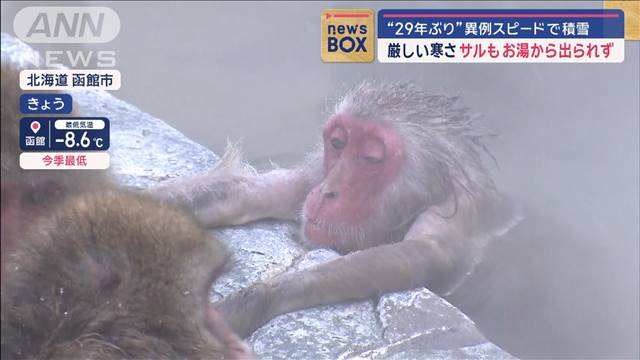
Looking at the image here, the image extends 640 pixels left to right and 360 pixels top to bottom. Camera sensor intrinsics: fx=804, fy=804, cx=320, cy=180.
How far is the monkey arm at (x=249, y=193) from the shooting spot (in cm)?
196

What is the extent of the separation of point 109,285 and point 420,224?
826 millimetres

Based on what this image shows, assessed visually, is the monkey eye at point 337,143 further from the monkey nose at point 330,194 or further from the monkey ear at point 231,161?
the monkey ear at point 231,161

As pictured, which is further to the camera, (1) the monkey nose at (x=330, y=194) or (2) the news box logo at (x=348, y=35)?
(1) the monkey nose at (x=330, y=194)

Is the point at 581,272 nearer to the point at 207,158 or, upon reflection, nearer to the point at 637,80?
the point at 637,80

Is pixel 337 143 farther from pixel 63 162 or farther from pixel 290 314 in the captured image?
pixel 63 162

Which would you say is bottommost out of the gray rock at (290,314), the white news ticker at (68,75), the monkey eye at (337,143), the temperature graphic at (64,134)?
the gray rock at (290,314)

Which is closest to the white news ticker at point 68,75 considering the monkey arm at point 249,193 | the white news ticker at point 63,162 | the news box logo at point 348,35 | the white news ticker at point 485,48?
the white news ticker at point 63,162

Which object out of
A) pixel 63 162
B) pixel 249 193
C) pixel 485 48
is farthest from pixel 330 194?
pixel 63 162

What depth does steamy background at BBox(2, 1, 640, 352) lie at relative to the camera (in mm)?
1876

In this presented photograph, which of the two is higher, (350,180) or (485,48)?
(485,48)

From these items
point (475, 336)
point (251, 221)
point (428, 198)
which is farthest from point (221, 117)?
point (475, 336)

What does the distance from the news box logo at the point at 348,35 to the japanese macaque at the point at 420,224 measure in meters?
0.11

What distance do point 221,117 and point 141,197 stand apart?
0.38 meters

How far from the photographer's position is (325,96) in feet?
6.39
